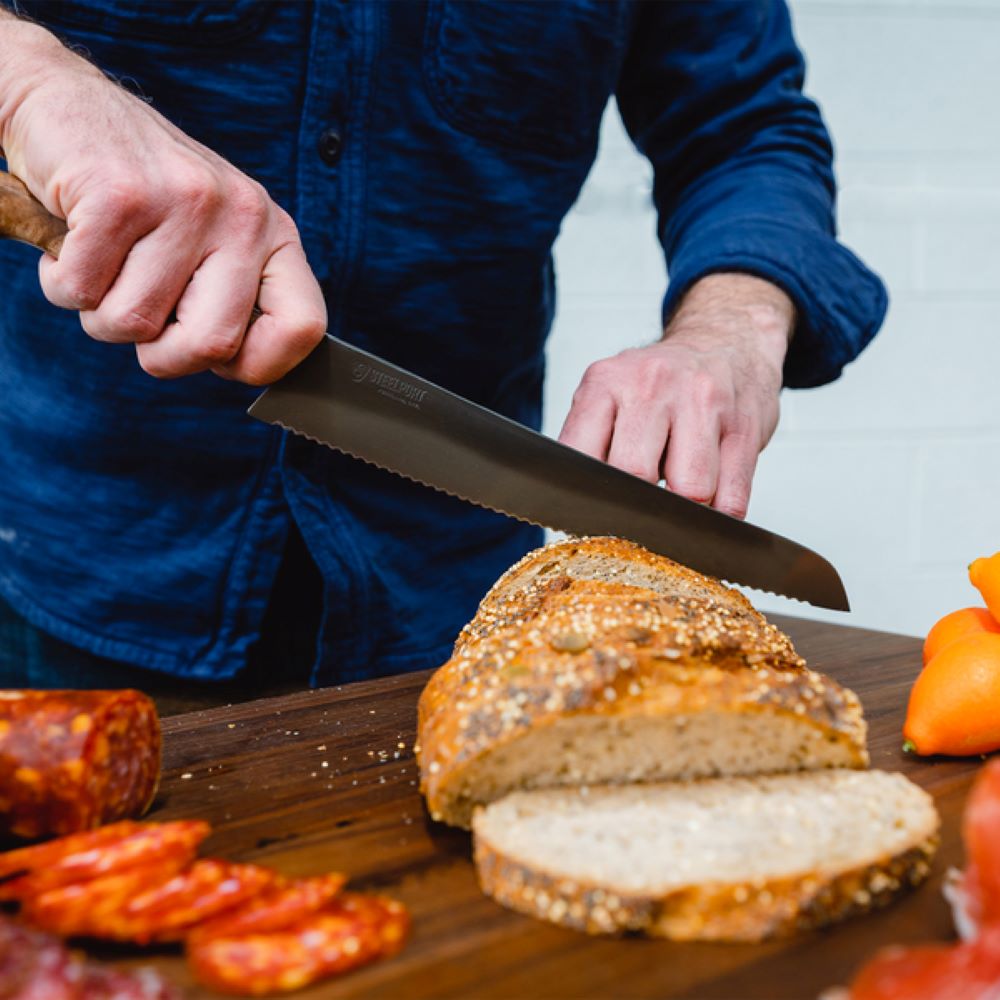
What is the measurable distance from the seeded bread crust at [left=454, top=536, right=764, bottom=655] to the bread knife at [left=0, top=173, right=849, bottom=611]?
3cm

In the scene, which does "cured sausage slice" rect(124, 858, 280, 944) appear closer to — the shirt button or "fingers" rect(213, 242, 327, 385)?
"fingers" rect(213, 242, 327, 385)

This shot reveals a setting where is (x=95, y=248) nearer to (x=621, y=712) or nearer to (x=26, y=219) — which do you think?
(x=26, y=219)

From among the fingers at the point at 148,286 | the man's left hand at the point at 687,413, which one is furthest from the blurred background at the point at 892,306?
the fingers at the point at 148,286

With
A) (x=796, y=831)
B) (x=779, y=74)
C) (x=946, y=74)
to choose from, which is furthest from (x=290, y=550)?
(x=946, y=74)

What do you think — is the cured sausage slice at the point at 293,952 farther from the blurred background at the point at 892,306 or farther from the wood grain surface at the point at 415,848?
the blurred background at the point at 892,306

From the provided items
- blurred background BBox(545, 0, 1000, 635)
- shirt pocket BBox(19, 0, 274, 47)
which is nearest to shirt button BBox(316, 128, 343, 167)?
shirt pocket BBox(19, 0, 274, 47)

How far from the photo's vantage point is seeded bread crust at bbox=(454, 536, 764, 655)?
1.77 meters

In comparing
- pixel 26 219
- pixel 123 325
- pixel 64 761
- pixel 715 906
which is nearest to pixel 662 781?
pixel 715 906

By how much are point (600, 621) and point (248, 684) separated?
1.07m

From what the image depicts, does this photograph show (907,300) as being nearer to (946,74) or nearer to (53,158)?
(946,74)

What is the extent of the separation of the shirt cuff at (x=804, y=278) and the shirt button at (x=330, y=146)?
0.78 meters

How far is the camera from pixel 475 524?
2.36m

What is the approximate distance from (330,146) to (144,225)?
2.19 feet

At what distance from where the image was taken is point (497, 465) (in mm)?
1774
